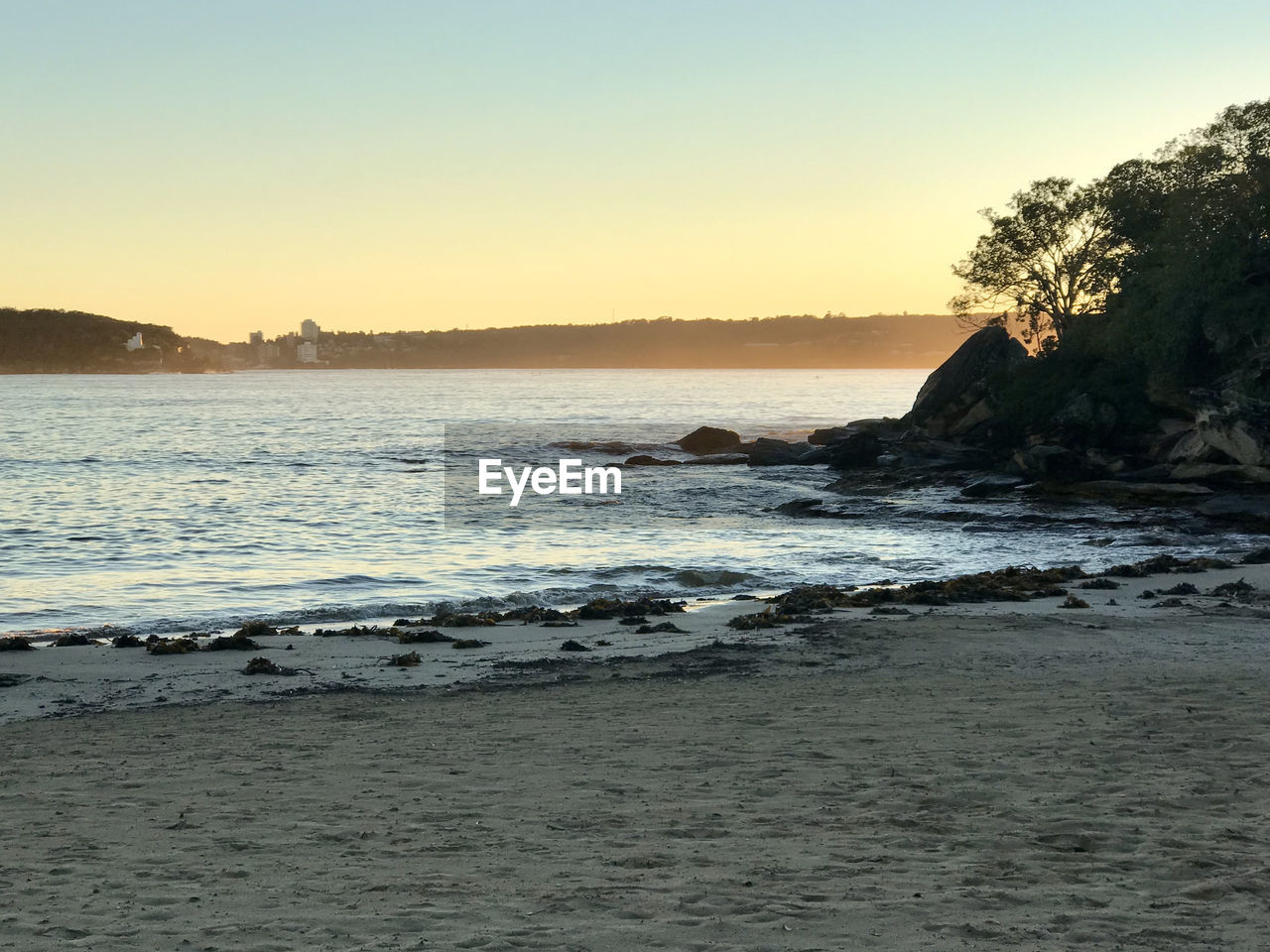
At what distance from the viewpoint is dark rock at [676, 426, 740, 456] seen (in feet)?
204

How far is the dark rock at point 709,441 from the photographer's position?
6231 cm

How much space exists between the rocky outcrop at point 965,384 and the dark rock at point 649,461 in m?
11.7

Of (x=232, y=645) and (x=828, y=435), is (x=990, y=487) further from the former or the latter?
(x=232, y=645)

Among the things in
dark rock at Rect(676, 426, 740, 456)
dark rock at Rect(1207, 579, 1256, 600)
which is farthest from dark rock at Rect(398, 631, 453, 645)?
dark rock at Rect(676, 426, 740, 456)

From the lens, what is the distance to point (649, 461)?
56.1 meters

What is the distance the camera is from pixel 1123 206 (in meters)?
55.7

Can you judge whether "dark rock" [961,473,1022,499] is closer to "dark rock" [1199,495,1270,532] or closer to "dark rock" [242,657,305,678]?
"dark rock" [1199,495,1270,532]

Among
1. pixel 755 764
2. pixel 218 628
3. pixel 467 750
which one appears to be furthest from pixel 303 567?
pixel 755 764

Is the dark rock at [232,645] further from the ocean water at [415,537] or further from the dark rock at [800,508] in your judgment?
the dark rock at [800,508]

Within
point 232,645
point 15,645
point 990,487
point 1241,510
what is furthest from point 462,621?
point 990,487

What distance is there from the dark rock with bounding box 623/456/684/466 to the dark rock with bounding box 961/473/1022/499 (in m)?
19.4

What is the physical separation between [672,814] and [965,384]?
160 feet

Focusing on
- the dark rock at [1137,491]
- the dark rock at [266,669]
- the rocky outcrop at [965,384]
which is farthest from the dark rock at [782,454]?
the dark rock at [266,669]

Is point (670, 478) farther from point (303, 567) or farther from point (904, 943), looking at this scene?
point (904, 943)
